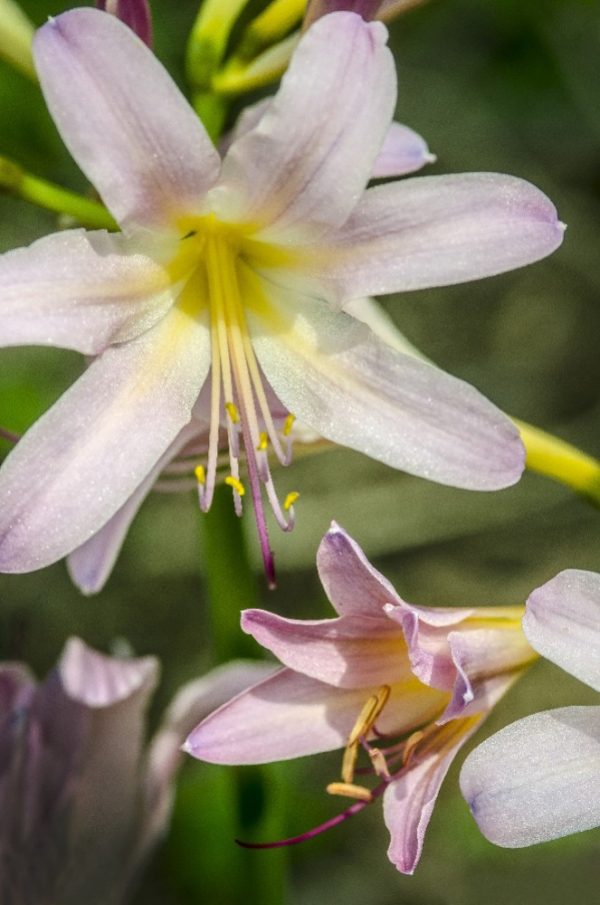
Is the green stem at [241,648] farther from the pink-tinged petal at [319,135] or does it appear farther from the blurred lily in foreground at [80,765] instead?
the pink-tinged petal at [319,135]

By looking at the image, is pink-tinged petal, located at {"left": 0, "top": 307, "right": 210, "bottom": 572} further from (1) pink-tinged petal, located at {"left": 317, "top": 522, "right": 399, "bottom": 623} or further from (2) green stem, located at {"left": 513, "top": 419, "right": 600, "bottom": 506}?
(2) green stem, located at {"left": 513, "top": 419, "right": 600, "bottom": 506}

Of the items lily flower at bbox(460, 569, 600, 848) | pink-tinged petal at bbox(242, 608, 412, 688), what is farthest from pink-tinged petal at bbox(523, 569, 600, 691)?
pink-tinged petal at bbox(242, 608, 412, 688)

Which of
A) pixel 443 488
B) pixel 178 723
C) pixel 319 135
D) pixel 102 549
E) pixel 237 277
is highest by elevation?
pixel 319 135

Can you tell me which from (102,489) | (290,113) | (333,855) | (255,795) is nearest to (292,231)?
(290,113)

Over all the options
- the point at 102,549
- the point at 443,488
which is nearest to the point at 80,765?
the point at 102,549

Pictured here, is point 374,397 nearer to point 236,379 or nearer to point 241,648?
point 236,379
